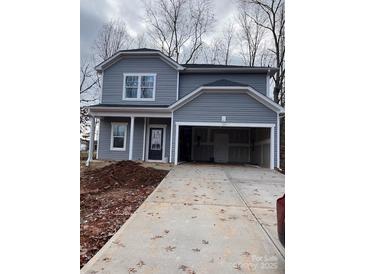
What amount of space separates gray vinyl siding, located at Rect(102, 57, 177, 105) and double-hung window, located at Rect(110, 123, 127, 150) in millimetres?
1126

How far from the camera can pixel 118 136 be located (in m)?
12.0

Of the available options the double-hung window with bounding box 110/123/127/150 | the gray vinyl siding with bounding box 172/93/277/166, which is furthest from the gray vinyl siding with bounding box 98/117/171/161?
the gray vinyl siding with bounding box 172/93/277/166

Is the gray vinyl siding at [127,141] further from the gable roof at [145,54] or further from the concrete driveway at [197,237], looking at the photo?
the concrete driveway at [197,237]

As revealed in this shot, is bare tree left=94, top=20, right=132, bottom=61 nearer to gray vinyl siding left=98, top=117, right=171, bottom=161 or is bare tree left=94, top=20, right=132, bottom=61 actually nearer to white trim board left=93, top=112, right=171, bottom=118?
white trim board left=93, top=112, right=171, bottom=118

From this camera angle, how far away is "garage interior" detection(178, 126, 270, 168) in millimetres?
12758

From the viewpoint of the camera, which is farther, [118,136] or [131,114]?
[118,136]

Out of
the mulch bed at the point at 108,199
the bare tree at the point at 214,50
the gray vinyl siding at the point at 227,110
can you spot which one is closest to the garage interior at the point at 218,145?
the gray vinyl siding at the point at 227,110

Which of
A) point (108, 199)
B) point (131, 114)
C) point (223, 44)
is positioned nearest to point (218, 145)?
point (131, 114)

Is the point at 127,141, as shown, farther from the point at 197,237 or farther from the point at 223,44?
the point at 197,237

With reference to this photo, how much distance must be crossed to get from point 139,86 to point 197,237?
9620 mm

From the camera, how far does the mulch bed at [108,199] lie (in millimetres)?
3268

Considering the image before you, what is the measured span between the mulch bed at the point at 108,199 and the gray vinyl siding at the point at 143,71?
385 centimetres
